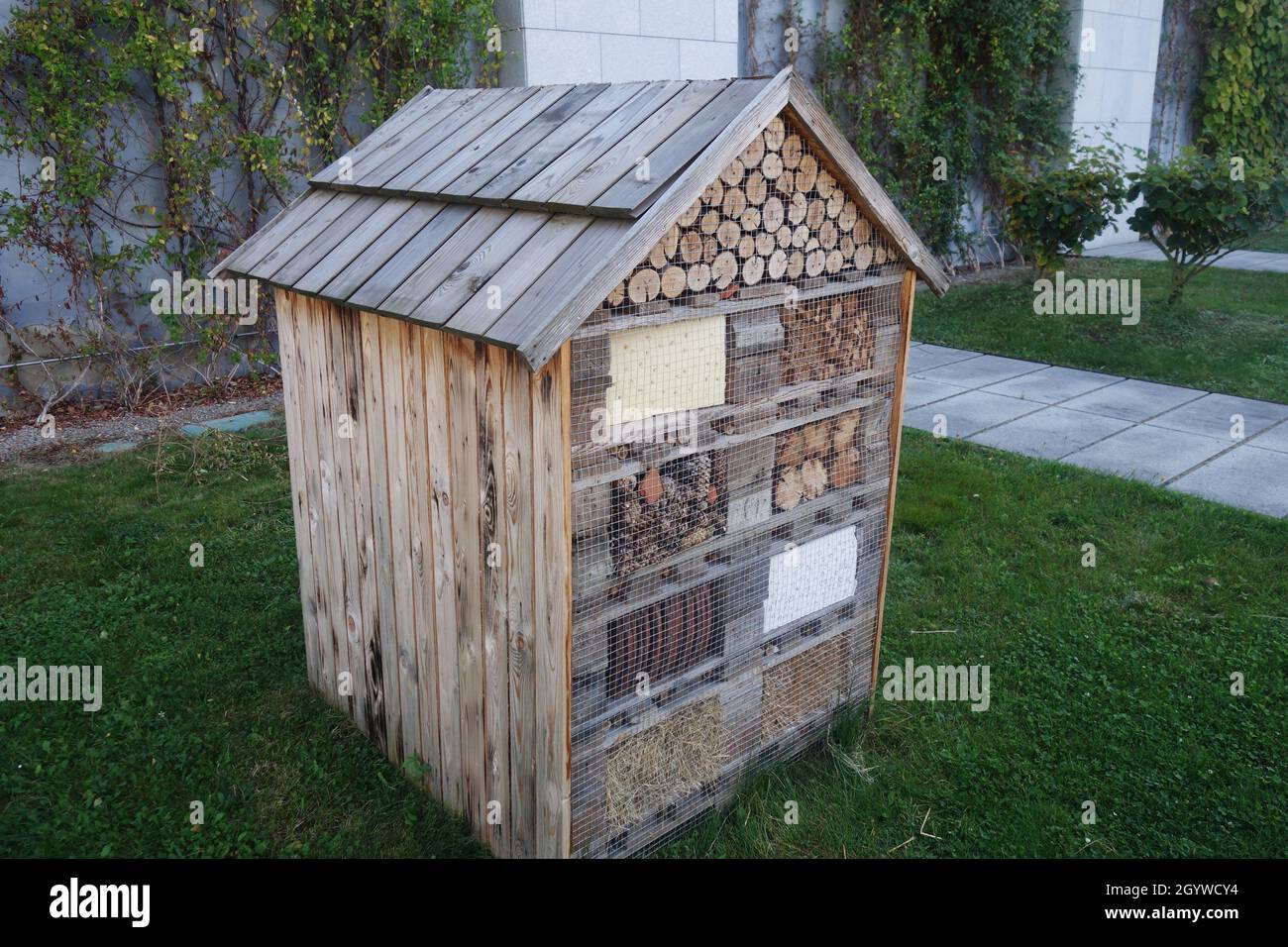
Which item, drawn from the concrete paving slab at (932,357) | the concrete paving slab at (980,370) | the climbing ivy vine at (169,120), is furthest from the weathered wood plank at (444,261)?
the concrete paving slab at (932,357)

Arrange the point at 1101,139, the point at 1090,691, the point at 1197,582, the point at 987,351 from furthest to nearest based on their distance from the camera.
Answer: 1. the point at 1101,139
2. the point at 987,351
3. the point at 1197,582
4. the point at 1090,691

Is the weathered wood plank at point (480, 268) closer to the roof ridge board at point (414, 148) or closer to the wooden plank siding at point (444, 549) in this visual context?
the wooden plank siding at point (444, 549)

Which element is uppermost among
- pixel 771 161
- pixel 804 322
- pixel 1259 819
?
pixel 771 161

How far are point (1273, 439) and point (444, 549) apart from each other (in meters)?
6.42

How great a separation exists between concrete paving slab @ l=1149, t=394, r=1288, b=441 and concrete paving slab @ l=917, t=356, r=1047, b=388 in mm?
1445

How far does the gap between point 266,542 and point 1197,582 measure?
470 centimetres

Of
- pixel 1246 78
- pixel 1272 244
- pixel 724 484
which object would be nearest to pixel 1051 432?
pixel 724 484

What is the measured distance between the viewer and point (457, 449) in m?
2.92

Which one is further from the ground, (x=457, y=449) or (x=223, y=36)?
(x=223, y=36)

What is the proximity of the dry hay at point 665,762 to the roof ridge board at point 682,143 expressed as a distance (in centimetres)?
156

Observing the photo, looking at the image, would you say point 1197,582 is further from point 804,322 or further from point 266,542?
point 266,542

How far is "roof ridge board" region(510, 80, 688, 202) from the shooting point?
281 centimetres

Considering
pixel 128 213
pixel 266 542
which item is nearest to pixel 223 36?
pixel 128 213

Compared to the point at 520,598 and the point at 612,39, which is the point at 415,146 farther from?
the point at 612,39
